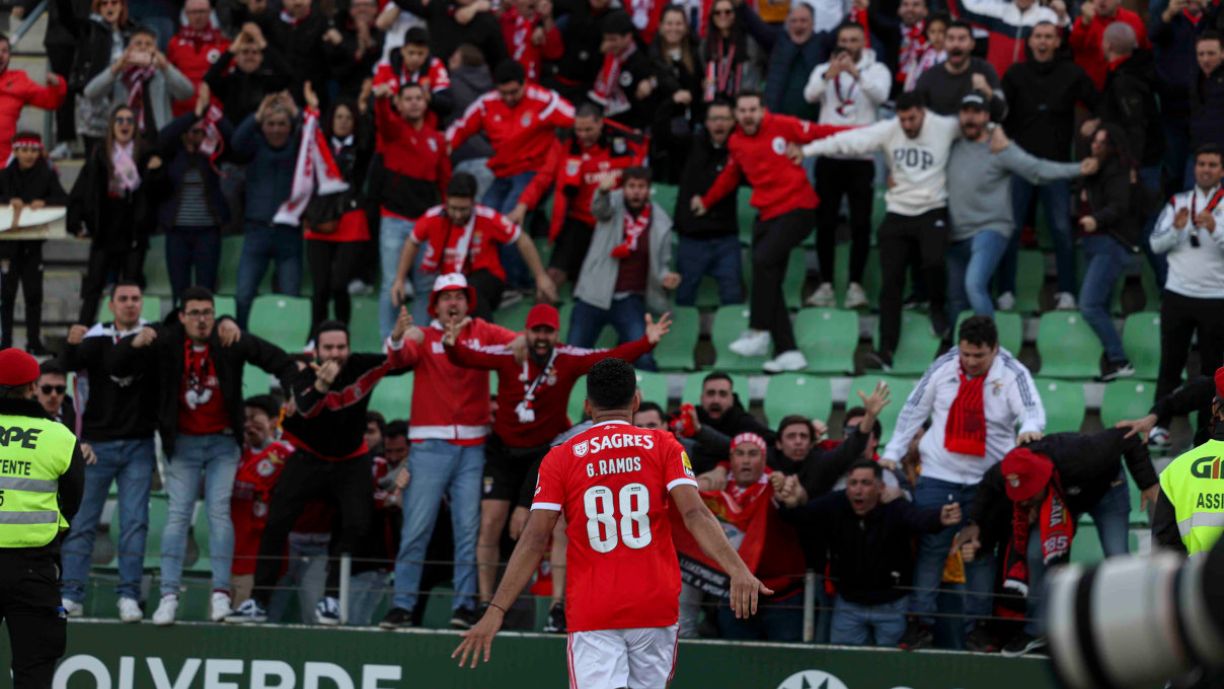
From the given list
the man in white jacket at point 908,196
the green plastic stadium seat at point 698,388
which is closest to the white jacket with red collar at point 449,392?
the green plastic stadium seat at point 698,388

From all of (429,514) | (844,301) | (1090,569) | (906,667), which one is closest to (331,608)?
(429,514)

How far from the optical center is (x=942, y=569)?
1135 centimetres

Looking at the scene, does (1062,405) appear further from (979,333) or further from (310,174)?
(310,174)

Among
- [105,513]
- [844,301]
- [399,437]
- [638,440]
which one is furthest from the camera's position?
[844,301]

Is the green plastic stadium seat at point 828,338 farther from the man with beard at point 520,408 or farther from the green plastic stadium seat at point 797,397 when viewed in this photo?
the man with beard at point 520,408

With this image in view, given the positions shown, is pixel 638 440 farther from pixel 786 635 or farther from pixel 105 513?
pixel 105 513

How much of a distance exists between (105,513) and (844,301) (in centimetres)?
598

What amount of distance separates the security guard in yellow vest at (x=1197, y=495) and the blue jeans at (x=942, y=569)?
9.08 ft

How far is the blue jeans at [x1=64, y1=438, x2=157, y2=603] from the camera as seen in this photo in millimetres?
11633

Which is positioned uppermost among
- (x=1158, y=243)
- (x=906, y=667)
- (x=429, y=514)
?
(x=1158, y=243)

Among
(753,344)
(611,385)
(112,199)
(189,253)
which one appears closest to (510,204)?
(753,344)

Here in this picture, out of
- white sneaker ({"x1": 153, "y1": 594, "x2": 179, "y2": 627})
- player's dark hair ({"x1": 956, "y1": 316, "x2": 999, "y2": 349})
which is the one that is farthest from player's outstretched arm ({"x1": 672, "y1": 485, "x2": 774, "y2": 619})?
white sneaker ({"x1": 153, "y1": 594, "x2": 179, "y2": 627})

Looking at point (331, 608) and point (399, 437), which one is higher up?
point (399, 437)

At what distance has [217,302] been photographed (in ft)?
49.8
